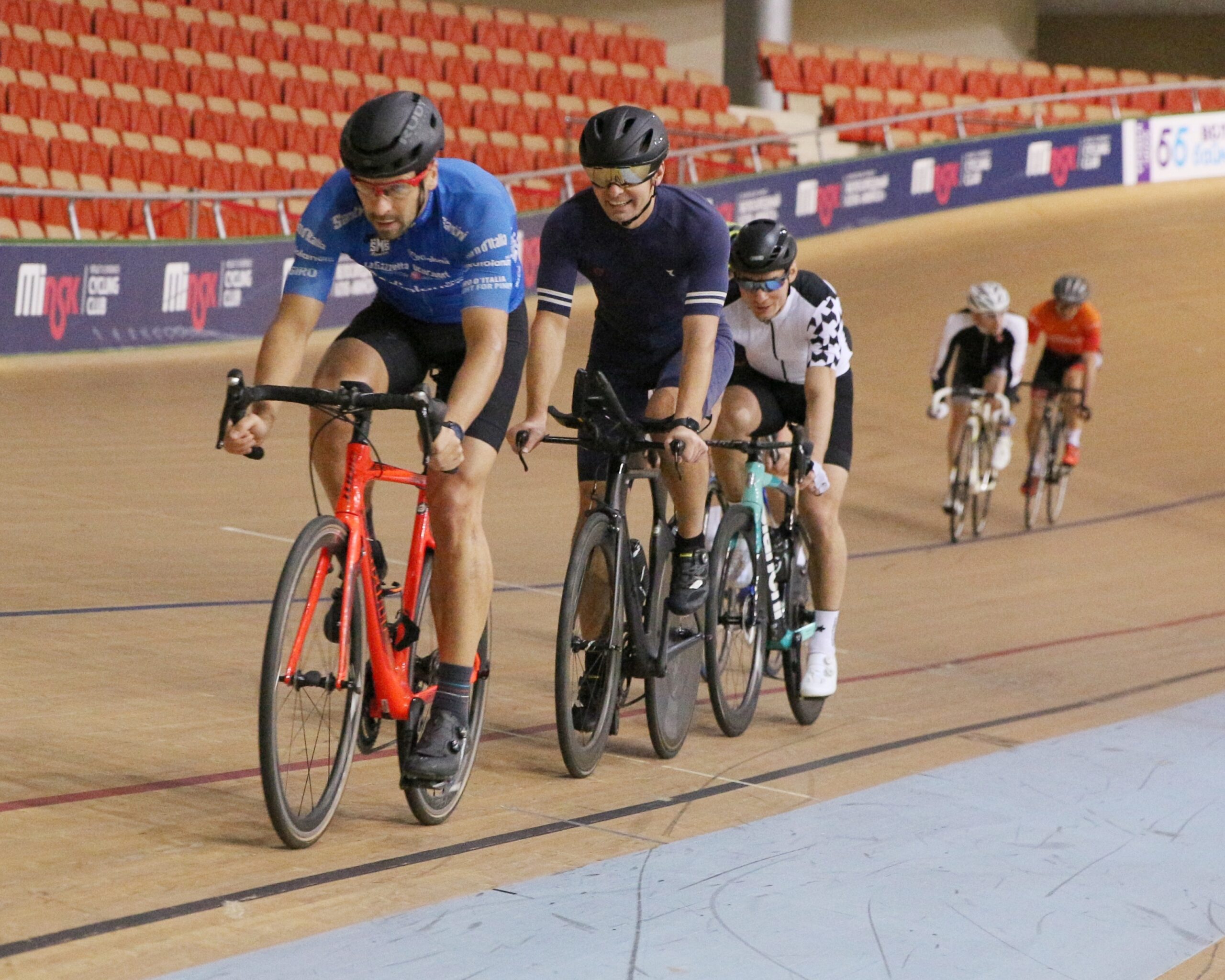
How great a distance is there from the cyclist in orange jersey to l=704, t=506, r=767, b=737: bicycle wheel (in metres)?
5.02

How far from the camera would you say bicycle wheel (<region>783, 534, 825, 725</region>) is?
441cm

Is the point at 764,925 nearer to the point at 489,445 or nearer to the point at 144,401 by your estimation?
the point at 489,445

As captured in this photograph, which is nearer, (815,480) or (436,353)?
(436,353)

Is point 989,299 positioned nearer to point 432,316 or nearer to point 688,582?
point 688,582

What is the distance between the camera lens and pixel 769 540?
4414mm

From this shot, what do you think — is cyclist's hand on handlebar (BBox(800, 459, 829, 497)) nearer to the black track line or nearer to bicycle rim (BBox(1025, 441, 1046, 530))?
the black track line

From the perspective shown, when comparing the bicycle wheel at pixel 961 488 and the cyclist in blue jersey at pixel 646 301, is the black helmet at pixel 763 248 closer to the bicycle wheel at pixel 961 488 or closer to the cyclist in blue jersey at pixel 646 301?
the cyclist in blue jersey at pixel 646 301

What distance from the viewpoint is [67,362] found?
989cm

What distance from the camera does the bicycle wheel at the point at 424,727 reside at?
310cm

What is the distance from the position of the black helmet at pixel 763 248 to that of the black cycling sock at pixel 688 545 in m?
0.86

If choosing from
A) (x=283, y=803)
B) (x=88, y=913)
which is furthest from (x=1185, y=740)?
(x=88, y=913)

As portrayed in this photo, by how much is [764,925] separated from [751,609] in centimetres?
165

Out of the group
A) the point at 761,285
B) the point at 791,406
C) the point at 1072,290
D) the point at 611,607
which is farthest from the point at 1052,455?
the point at 611,607

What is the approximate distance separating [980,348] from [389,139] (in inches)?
246
